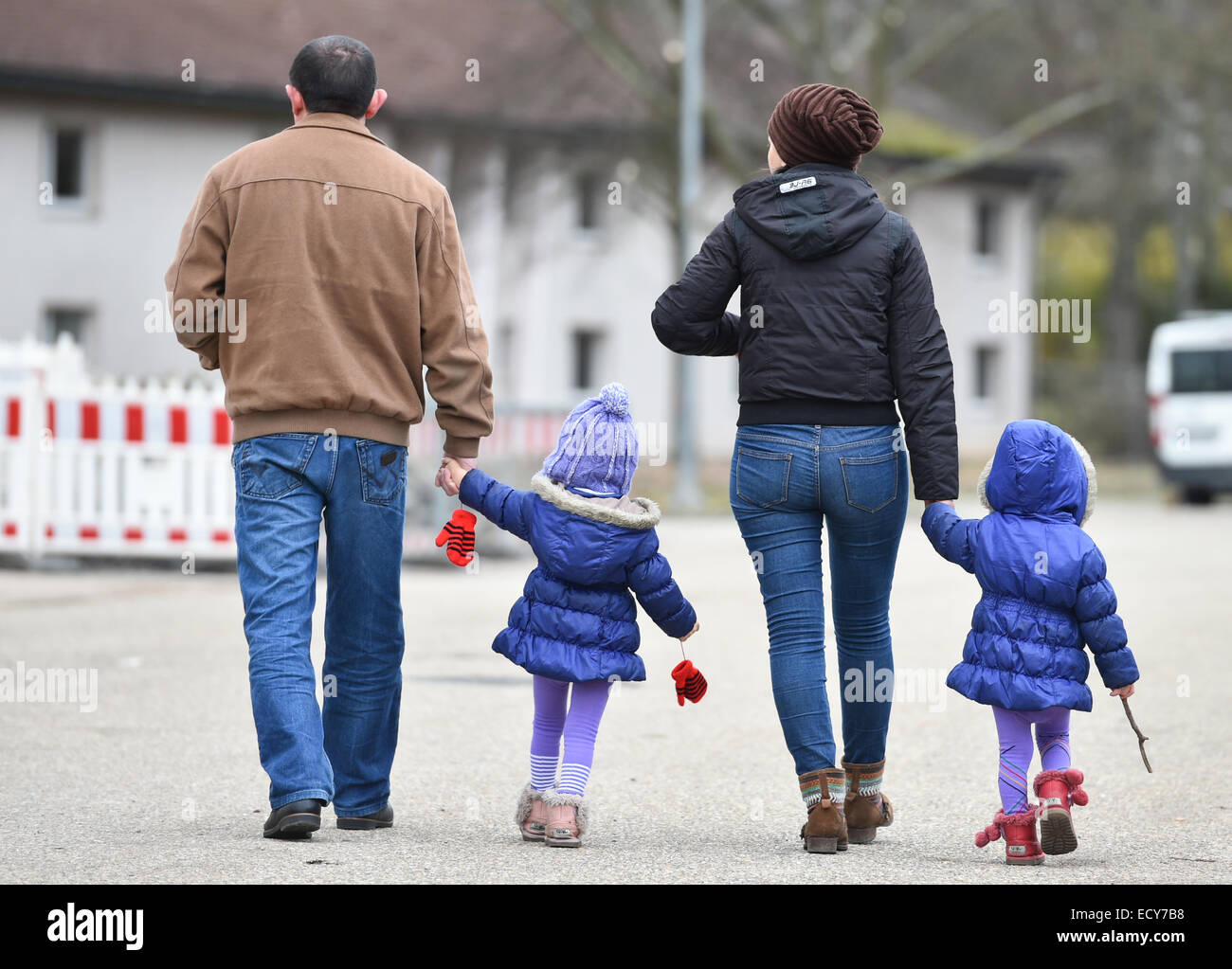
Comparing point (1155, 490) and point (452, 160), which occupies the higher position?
point (452, 160)

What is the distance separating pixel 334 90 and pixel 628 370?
104ft

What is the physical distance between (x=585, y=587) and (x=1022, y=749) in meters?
1.17

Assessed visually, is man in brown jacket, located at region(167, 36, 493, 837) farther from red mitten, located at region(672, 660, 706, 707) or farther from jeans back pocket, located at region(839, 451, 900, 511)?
jeans back pocket, located at region(839, 451, 900, 511)

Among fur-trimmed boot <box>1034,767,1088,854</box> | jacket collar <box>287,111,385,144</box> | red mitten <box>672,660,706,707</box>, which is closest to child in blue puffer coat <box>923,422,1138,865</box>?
fur-trimmed boot <box>1034,767,1088,854</box>

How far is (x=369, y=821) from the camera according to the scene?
5207 mm

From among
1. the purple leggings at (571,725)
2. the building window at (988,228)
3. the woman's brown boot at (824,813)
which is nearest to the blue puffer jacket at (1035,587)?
the woman's brown boot at (824,813)

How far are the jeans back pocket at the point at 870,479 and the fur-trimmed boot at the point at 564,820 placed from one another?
105cm

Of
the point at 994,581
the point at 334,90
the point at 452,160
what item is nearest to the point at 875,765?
the point at 994,581

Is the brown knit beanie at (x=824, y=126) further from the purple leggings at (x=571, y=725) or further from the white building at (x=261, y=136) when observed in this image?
the white building at (x=261, y=136)

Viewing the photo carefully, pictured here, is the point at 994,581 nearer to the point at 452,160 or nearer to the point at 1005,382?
the point at 452,160

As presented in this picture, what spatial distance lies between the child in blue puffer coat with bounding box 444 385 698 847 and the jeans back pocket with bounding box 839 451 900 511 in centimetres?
52

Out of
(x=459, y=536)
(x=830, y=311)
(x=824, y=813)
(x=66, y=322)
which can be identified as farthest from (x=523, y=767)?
(x=66, y=322)

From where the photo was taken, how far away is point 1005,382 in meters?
41.2
